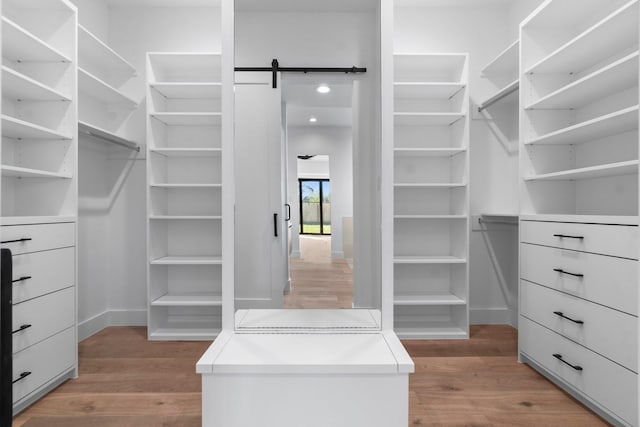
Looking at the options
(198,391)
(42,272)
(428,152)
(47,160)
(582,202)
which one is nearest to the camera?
(42,272)

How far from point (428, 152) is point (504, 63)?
931mm

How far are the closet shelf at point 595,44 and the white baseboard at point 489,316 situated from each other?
6.21 ft

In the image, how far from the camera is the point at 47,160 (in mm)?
1985

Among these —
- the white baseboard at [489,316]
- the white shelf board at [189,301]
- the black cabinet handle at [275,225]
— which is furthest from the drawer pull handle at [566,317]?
the white shelf board at [189,301]

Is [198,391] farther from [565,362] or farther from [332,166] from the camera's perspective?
[565,362]

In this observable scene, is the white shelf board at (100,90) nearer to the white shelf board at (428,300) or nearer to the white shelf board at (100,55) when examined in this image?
the white shelf board at (100,55)

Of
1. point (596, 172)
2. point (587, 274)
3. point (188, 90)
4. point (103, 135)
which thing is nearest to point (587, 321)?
point (587, 274)

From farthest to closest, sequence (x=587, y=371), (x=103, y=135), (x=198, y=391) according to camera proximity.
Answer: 1. (x=103, y=135)
2. (x=198, y=391)
3. (x=587, y=371)

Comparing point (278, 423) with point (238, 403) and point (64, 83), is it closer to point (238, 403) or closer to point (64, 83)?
point (238, 403)

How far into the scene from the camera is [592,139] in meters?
2.12

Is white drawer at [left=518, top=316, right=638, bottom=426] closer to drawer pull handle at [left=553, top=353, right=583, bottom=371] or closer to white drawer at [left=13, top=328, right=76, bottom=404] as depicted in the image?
drawer pull handle at [left=553, top=353, right=583, bottom=371]

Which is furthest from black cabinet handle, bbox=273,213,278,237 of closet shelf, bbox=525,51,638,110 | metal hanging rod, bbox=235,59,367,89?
closet shelf, bbox=525,51,638,110

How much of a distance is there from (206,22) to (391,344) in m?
2.95

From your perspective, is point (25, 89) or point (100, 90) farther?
point (100, 90)
